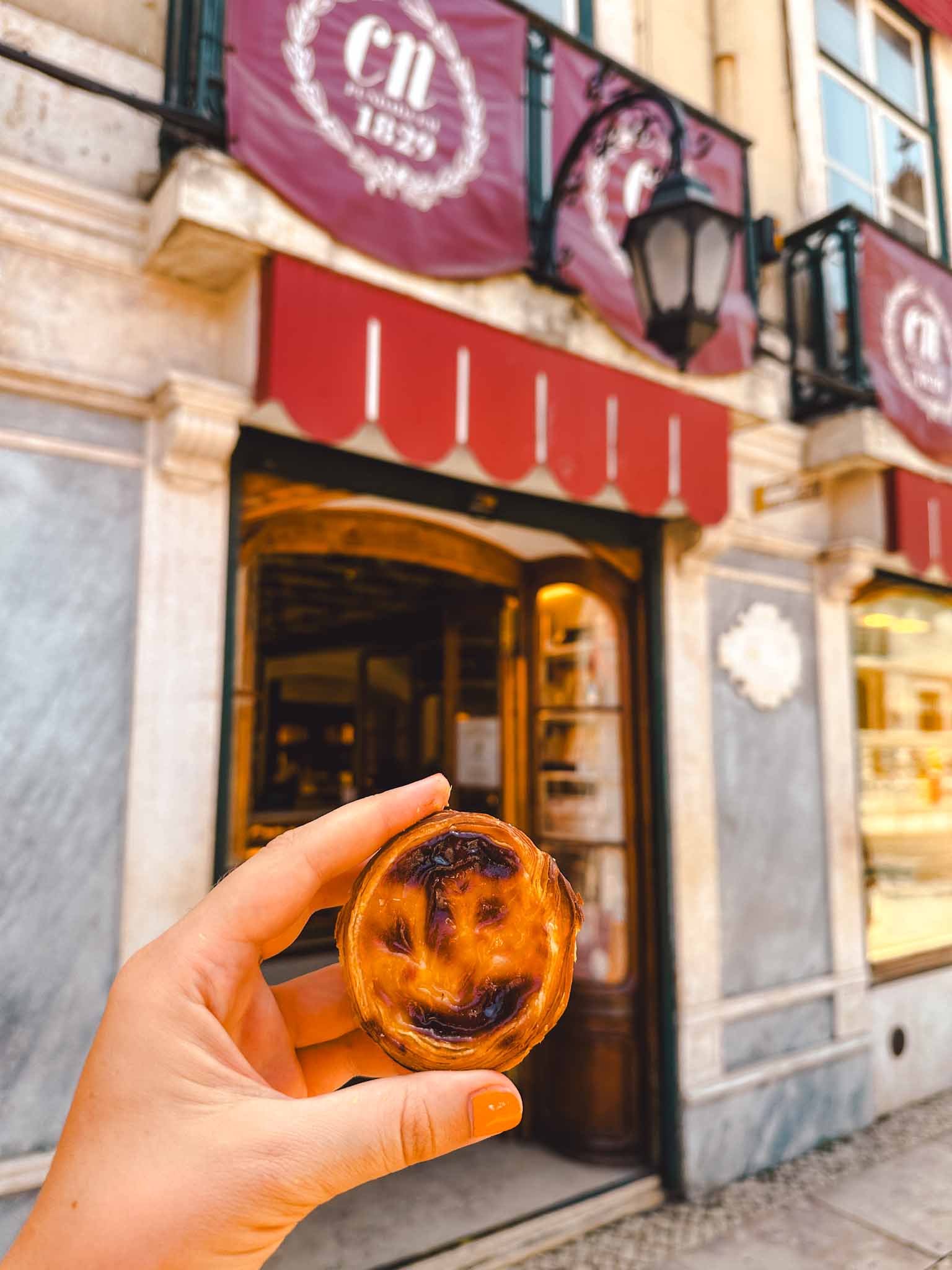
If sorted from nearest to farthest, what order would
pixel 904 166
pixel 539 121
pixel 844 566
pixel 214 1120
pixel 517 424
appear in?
1. pixel 214 1120
2. pixel 517 424
3. pixel 539 121
4. pixel 844 566
5. pixel 904 166

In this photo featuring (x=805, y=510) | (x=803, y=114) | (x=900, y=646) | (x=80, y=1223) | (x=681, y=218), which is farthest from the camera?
(x=900, y=646)

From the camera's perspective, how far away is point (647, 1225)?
450 centimetres

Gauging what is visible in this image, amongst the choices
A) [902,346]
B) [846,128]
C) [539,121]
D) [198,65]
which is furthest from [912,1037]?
[198,65]

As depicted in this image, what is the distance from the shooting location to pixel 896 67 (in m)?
7.66

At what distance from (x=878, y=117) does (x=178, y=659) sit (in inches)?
306

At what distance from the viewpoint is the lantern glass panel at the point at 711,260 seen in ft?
11.3

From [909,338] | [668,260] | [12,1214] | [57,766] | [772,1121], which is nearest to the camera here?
[12,1214]

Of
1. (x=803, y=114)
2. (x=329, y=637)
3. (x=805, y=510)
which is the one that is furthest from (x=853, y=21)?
(x=329, y=637)

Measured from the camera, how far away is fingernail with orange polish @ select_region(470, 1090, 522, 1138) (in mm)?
1263

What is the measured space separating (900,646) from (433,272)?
17.0 ft

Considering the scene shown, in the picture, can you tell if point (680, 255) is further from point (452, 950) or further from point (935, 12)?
point (935, 12)

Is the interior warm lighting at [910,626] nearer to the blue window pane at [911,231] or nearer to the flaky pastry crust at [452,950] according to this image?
the blue window pane at [911,231]

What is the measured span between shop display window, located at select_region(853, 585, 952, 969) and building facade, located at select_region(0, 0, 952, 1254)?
43 millimetres

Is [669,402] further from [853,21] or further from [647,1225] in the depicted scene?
[853,21]
